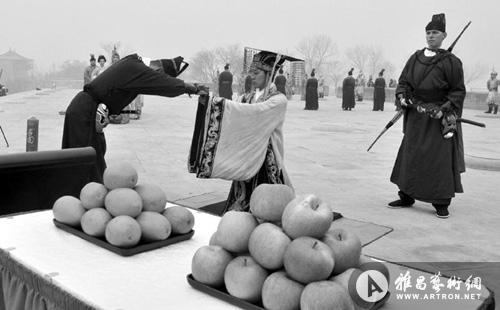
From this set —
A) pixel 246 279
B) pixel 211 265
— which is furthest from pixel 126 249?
pixel 246 279

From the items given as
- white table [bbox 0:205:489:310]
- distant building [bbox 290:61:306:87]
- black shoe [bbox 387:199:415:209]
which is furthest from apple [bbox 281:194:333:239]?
distant building [bbox 290:61:306:87]

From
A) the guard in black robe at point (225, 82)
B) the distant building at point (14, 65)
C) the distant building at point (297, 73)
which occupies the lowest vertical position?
the guard in black robe at point (225, 82)

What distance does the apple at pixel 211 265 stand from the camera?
157 cm

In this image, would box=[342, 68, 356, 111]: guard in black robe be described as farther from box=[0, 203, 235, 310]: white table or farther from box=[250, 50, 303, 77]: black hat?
box=[0, 203, 235, 310]: white table

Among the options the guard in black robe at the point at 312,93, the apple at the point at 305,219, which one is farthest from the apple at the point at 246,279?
the guard in black robe at the point at 312,93

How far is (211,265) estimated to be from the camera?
5.16ft

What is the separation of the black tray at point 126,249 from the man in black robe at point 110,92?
1779 millimetres

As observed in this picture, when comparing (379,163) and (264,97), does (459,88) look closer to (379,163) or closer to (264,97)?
(264,97)

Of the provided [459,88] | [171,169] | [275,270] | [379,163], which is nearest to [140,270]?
[275,270]

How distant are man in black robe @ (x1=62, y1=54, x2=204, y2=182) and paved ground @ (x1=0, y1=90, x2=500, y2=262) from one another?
2.10m

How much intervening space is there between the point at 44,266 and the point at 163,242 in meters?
0.42

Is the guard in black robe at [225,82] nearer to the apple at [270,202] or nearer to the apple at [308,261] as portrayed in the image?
the apple at [270,202]

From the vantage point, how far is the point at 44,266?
1.73 meters

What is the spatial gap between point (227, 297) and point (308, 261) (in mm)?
277
